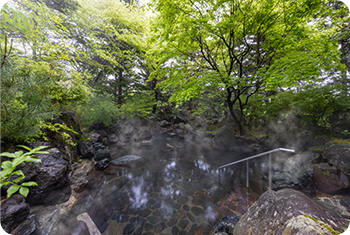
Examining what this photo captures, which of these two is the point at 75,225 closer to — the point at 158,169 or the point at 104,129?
the point at 158,169

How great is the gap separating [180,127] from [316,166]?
1283cm

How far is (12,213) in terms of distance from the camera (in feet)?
8.54

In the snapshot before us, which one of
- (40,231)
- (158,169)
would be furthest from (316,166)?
(40,231)

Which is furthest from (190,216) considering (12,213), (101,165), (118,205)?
(101,165)

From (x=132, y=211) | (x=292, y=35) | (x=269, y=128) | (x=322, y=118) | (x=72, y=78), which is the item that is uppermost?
→ (x=292, y=35)

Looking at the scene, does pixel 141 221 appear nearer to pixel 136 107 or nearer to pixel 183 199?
pixel 183 199

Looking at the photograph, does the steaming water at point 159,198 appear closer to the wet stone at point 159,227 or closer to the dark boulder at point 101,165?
the wet stone at point 159,227

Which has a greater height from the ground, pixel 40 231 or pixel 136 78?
pixel 136 78

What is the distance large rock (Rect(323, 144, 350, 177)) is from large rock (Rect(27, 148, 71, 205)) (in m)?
9.93

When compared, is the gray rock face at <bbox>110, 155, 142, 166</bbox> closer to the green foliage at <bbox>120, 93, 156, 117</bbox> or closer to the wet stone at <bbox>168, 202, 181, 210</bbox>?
the wet stone at <bbox>168, 202, 181, 210</bbox>

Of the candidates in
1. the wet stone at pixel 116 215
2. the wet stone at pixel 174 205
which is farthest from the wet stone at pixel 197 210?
the wet stone at pixel 116 215

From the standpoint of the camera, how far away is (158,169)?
6.86 m

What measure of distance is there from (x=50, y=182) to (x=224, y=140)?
11035 millimetres

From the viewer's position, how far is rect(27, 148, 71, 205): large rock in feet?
11.2
